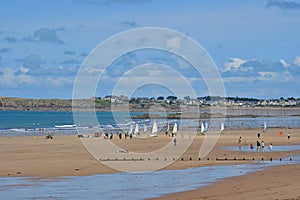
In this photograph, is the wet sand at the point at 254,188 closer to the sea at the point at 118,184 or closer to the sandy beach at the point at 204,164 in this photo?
the sandy beach at the point at 204,164

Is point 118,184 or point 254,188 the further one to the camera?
point 118,184

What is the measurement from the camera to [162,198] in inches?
925

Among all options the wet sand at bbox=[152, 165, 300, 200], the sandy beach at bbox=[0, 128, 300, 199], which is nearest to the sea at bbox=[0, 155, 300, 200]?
the wet sand at bbox=[152, 165, 300, 200]

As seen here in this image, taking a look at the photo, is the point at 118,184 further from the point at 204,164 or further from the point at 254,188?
the point at 204,164

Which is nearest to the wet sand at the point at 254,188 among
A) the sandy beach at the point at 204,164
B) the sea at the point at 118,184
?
the sandy beach at the point at 204,164

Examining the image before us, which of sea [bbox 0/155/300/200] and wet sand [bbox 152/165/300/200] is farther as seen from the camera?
sea [bbox 0/155/300/200]

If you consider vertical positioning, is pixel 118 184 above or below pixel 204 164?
below

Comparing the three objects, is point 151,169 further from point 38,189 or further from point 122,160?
point 38,189

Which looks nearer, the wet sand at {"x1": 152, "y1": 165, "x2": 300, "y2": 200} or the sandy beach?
the wet sand at {"x1": 152, "y1": 165, "x2": 300, "y2": 200}

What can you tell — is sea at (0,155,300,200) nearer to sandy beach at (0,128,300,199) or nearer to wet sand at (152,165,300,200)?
wet sand at (152,165,300,200)

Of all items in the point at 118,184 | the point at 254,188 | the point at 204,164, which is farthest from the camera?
the point at 204,164

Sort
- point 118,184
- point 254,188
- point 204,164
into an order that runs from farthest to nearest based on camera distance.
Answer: point 204,164 → point 118,184 → point 254,188

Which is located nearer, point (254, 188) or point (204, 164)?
point (254, 188)

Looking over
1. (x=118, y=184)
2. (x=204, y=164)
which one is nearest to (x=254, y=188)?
(x=118, y=184)
